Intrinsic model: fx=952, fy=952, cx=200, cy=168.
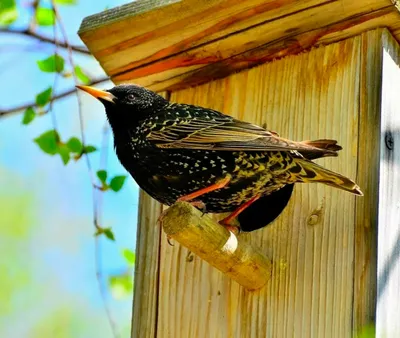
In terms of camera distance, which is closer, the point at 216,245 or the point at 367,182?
the point at 216,245

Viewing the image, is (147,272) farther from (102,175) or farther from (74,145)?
(74,145)

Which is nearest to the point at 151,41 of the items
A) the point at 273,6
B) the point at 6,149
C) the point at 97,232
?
the point at 273,6

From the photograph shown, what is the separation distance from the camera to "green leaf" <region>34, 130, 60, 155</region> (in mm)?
3869

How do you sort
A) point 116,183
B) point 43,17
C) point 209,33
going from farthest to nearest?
point 43,17 < point 116,183 < point 209,33

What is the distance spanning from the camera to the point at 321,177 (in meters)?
3.10

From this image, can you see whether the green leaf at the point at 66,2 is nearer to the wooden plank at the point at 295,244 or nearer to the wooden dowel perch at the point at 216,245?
the wooden plank at the point at 295,244

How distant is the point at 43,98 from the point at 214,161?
3.11 ft

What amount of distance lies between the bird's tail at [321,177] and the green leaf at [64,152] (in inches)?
42.3

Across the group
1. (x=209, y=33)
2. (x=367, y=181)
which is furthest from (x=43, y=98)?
(x=367, y=181)

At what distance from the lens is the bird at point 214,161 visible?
10.5ft

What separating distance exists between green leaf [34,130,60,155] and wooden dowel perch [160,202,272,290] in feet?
3.45

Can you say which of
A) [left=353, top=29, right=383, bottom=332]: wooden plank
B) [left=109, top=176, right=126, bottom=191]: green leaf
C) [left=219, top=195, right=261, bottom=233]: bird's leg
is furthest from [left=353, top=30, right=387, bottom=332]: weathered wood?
[left=109, top=176, right=126, bottom=191]: green leaf

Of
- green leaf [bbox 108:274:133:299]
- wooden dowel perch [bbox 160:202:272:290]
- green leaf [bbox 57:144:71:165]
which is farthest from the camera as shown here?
green leaf [bbox 108:274:133:299]

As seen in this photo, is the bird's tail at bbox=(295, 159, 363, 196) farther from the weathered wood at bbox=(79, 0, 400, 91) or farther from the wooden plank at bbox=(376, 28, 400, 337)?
the weathered wood at bbox=(79, 0, 400, 91)
